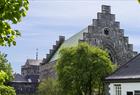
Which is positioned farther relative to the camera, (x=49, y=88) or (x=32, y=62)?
(x=32, y=62)

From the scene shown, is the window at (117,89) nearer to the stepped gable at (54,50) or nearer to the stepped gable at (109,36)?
the stepped gable at (109,36)

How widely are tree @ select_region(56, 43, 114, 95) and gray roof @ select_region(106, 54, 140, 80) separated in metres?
3.01

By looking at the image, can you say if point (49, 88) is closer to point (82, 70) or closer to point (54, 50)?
point (82, 70)

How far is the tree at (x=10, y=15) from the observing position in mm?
9672

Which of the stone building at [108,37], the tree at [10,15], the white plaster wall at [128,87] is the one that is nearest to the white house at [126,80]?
the white plaster wall at [128,87]

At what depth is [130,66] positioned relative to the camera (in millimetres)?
50250

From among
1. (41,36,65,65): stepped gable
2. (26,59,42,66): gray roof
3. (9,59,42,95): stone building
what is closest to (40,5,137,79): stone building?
(41,36,65,65): stepped gable

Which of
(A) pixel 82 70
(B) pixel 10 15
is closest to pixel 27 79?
(A) pixel 82 70

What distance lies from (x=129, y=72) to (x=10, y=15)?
4037cm

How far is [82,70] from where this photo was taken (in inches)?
2106

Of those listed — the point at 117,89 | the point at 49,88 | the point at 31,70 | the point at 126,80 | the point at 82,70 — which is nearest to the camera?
the point at 126,80

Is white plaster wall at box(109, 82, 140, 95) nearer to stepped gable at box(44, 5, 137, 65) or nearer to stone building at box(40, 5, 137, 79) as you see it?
stone building at box(40, 5, 137, 79)

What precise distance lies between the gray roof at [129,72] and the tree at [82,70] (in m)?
3.01

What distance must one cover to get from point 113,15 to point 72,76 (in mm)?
33881
